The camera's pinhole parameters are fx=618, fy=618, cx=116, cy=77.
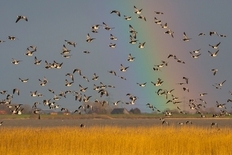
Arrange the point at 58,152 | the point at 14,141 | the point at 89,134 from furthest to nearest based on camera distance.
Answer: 1. the point at 89,134
2. the point at 14,141
3. the point at 58,152

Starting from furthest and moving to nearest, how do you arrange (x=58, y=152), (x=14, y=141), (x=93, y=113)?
1. (x=93, y=113)
2. (x=14, y=141)
3. (x=58, y=152)

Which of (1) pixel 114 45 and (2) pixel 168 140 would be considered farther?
(1) pixel 114 45

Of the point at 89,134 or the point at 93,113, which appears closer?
the point at 89,134

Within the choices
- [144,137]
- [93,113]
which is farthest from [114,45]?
[93,113]

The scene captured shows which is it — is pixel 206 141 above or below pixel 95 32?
below

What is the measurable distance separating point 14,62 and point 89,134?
7.48 metres

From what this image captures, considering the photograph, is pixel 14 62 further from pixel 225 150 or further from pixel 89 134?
pixel 225 150

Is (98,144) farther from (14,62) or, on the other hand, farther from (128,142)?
(14,62)

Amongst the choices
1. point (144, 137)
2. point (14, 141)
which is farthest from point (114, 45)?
point (14, 141)

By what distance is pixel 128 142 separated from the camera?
3909 cm

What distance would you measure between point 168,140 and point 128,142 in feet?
9.43

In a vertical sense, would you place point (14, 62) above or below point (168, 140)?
above

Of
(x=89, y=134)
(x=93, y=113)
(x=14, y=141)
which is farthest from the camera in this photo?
(x=93, y=113)

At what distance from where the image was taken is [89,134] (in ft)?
139
